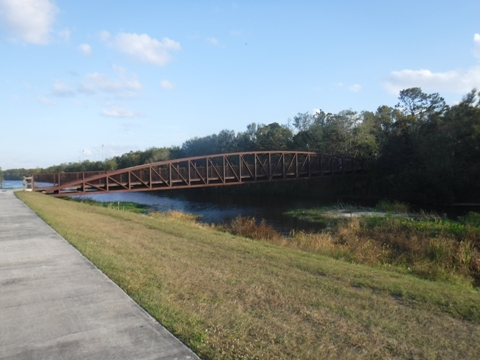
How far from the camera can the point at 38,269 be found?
8234 millimetres

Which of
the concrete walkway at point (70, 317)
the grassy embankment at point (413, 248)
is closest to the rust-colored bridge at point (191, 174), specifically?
the grassy embankment at point (413, 248)

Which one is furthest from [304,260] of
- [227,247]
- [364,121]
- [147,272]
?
[364,121]

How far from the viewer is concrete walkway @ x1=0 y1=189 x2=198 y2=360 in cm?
461

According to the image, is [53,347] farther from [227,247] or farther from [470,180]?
[470,180]

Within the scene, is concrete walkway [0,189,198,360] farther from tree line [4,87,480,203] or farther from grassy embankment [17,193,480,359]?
tree line [4,87,480,203]

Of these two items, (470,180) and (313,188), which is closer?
(470,180)

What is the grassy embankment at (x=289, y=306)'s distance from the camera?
4.89m

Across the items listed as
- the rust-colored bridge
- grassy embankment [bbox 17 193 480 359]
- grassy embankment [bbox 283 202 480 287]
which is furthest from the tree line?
grassy embankment [bbox 17 193 480 359]

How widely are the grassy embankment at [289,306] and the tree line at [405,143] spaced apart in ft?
137

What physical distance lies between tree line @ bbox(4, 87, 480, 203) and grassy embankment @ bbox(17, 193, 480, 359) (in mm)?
41681

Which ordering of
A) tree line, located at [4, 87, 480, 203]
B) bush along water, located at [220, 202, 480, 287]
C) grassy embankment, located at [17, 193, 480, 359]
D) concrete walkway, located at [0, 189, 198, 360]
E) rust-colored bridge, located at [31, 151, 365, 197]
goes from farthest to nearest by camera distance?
1. tree line, located at [4, 87, 480, 203]
2. rust-colored bridge, located at [31, 151, 365, 197]
3. bush along water, located at [220, 202, 480, 287]
4. grassy embankment, located at [17, 193, 480, 359]
5. concrete walkway, located at [0, 189, 198, 360]

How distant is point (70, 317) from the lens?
18.4 feet

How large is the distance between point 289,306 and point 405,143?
54326 mm

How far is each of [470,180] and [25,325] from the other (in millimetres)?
49135
